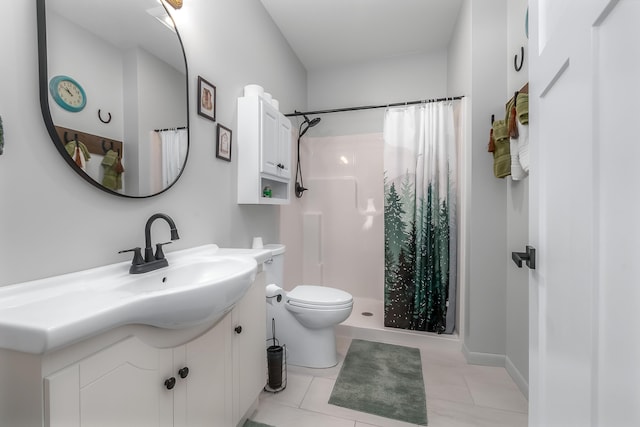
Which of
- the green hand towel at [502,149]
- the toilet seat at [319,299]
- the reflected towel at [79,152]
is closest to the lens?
the reflected towel at [79,152]

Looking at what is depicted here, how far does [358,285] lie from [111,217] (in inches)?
90.8

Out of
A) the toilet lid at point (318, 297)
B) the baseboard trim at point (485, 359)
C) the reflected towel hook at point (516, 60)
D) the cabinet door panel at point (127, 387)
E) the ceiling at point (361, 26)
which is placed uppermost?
the ceiling at point (361, 26)

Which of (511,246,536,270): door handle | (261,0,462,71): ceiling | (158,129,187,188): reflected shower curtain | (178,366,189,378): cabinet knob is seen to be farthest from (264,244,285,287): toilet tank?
(261,0,462,71): ceiling

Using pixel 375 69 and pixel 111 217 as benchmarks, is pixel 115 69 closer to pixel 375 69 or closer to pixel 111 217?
pixel 111 217

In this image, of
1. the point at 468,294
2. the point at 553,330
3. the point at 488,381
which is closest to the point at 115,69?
the point at 553,330

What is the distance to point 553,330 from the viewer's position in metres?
0.65

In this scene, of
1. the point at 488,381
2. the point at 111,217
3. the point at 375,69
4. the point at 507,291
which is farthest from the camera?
the point at 375,69

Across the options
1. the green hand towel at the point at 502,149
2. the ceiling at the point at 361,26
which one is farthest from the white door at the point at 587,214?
the ceiling at the point at 361,26

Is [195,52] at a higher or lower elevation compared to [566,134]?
higher

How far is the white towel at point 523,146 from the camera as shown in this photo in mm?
1361

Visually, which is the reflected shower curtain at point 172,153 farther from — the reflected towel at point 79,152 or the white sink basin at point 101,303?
the white sink basin at point 101,303

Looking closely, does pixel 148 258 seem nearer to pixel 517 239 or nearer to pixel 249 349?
pixel 249 349

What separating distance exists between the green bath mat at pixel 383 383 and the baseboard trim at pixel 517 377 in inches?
21.1

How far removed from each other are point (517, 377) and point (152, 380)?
1.89m
